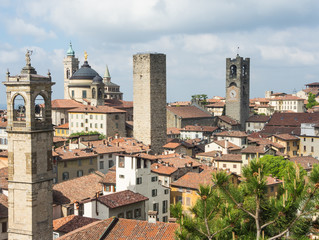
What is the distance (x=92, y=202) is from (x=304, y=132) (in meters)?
45.3

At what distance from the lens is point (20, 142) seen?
25031 mm

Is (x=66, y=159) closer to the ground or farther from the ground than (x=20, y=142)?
closer to the ground

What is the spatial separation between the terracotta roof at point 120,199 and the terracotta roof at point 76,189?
13.5 feet

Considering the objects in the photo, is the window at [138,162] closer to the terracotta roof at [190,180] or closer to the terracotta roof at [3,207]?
the terracotta roof at [190,180]

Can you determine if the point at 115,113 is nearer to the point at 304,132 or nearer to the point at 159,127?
the point at 159,127

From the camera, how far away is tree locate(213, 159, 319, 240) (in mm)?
10352

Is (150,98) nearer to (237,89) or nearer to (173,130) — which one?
(173,130)

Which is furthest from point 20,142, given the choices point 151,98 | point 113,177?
point 151,98

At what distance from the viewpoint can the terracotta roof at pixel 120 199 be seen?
2962 cm

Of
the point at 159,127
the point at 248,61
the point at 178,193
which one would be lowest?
the point at 178,193

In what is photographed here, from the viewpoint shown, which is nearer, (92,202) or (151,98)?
(92,202)

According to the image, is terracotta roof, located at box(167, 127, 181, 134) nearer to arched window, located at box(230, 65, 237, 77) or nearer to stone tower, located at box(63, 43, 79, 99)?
arched window, located at box(230, 65, 237, 77)

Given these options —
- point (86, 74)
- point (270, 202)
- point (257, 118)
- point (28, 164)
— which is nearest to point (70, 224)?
point (28, 164)

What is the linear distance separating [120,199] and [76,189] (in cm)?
645
